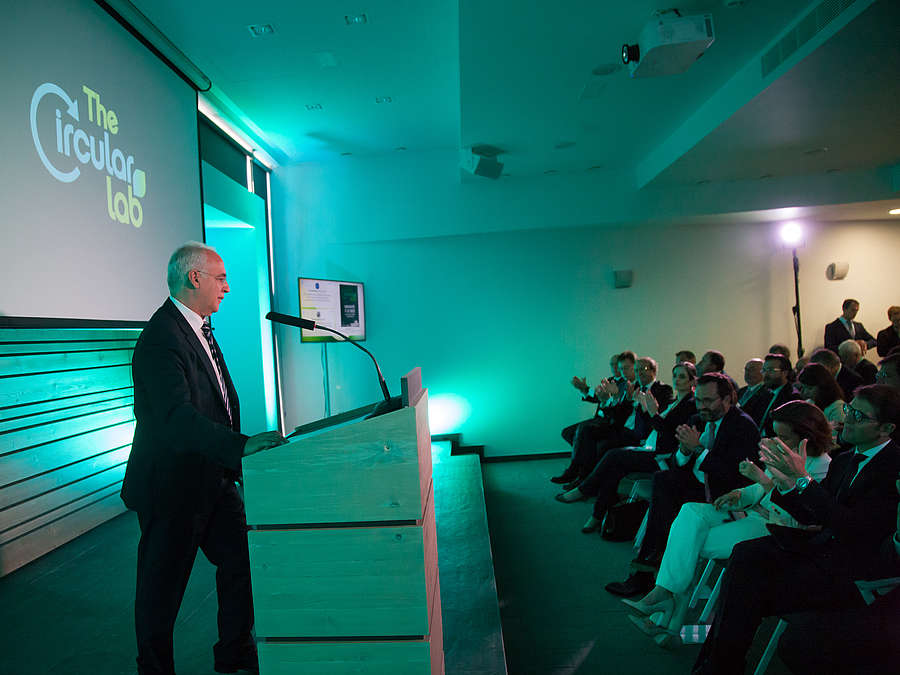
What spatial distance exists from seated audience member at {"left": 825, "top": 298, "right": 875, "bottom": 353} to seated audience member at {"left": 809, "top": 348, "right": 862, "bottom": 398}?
2.34m

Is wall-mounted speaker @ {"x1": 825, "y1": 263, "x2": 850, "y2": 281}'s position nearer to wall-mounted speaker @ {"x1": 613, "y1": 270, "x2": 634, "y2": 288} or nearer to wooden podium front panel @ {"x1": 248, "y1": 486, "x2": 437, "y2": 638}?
wall-mounted speaker @ {"x1": 613, "y1": 270, "x2": 634, "y2": 288}

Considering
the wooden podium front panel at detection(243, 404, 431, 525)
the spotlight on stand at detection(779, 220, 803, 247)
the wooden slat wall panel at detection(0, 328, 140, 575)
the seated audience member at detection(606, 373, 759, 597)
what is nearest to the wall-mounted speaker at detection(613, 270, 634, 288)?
the spotlight on stand at detection(779, 220, 803, 247)

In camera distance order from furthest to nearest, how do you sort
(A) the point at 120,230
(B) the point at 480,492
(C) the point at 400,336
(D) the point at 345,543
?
1. (C) the point at 400,336
2. (B) the point at 480,492
3. (A) the point at 120,230
4. (D) the point at 345,543

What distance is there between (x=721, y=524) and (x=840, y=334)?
5399mm

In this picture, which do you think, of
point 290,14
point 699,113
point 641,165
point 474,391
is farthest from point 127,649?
point 641,165

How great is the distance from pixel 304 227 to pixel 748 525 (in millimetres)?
5643

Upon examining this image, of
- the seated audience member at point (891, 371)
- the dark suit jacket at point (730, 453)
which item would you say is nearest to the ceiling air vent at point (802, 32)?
the seated audience member at point (891, 371)

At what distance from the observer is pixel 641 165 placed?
6227 millimetres

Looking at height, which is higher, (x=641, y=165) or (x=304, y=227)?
(x=641, y=165)

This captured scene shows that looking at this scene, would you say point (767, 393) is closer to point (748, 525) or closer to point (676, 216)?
point (748, 525)

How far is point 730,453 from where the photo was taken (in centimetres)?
288

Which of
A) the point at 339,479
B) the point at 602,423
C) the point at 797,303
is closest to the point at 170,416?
the point at 339,479

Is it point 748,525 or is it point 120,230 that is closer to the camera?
point 748,525

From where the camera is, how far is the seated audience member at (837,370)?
12.8 ft
